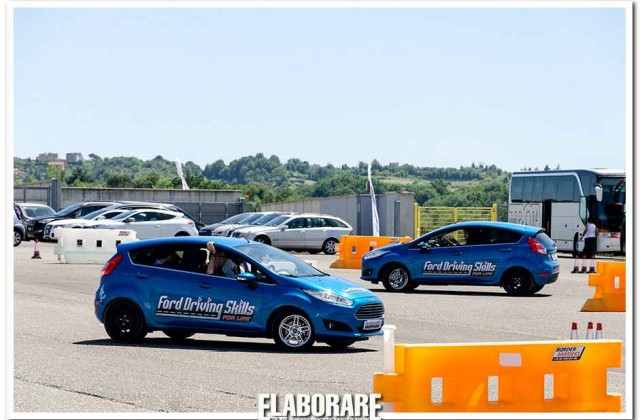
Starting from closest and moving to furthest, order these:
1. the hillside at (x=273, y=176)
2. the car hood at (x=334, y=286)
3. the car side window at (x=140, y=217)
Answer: the car hood at (x=334, y=286) < the car side window at (x=140, y=217) < the hillside at (x=273, y=176)

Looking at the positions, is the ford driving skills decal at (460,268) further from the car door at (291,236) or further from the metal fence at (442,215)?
the metal fence at (442,215)

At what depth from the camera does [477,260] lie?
25.9 m

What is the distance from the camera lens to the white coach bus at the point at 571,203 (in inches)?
1858

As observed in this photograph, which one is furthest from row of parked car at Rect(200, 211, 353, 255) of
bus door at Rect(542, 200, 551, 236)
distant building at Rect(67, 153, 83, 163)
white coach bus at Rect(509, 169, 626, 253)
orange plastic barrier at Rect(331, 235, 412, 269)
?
distant building at Rect(67, 153, 83, 163)

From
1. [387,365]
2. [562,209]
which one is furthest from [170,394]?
[562,209]

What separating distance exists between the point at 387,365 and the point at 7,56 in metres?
4.84

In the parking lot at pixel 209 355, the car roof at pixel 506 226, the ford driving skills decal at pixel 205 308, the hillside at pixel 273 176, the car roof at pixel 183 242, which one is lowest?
the parking lot at pixel 209 355

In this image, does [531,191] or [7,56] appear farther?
[531,191]

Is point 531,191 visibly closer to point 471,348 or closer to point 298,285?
point 298,285

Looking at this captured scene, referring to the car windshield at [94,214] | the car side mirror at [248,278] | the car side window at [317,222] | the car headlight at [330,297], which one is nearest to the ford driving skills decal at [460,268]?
the car headlight at [330,297]

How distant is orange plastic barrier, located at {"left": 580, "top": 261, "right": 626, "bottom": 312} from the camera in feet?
74.3

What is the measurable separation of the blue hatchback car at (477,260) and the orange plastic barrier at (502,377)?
46.9 ft

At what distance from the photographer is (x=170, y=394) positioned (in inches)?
475

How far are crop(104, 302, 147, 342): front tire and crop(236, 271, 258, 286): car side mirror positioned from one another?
5.04 ft
